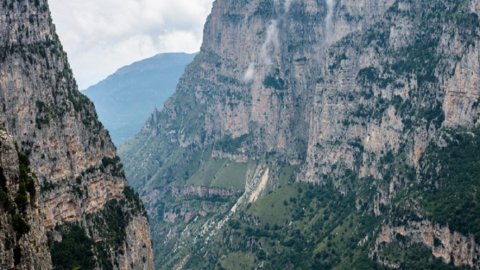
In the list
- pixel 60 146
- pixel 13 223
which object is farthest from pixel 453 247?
pixel 13 223

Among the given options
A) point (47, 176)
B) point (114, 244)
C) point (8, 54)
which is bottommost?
point (114, 244)

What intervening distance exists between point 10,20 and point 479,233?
127 metres

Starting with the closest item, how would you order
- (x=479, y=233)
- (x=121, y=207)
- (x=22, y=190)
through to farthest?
(x=22, y=190) < (x=121, y=207) < (x=479, y=233)

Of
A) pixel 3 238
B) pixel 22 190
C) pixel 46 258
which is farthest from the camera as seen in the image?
pixel 46 258

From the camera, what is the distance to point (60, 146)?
442 feet

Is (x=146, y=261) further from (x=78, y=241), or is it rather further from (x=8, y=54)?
(x=8, y=54)

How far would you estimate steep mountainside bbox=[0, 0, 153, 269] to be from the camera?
125812mm

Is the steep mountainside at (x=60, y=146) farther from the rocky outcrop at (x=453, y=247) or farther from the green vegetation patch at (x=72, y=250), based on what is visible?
the rocky outcrop at (x=453, y=247)

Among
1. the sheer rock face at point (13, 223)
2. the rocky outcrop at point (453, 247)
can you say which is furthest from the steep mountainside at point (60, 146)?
the rocky outcrop at point (453, 247)

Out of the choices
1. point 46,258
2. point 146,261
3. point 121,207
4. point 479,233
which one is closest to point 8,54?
point 121,207

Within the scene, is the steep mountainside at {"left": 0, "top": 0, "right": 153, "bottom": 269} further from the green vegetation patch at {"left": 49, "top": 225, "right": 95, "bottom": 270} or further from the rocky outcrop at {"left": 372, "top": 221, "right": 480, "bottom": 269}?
the rocky outcrop at {"left": 372, "top": 221, "right": 480, "bottom": 269}

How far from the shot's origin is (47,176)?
130 meters

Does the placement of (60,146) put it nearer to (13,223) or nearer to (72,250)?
(72,250)

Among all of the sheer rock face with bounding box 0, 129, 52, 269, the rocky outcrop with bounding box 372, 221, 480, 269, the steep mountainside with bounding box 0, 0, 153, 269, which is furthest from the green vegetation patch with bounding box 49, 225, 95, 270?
the rocky outcrop with bounding box 372, 221, 480, 269
